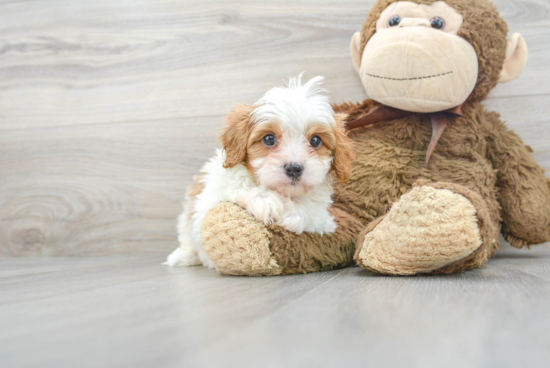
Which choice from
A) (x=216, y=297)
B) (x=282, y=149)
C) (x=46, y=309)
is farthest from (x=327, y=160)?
(x=46, y=309)

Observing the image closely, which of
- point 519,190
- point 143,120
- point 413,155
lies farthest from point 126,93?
point 519,190

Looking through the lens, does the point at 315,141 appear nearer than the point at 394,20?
Yes

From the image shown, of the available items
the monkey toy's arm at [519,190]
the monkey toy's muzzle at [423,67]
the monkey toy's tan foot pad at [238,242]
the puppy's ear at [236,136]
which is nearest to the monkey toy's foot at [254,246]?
the monkey toy's tan foot pad at [238,242]

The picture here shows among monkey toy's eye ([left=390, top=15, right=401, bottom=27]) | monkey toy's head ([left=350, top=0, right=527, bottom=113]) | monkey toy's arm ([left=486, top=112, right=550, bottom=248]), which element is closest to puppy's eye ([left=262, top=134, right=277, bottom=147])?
monkey toy's head ([left=350, top=0, right=527, bottom=113])

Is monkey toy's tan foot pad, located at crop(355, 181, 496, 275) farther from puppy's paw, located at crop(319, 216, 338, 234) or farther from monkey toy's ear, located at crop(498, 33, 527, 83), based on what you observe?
monkey toy's ear, located at crop(498, 33, 527, 83)

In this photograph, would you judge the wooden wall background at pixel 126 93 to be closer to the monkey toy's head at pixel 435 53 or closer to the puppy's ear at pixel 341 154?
the monkey toy's head at pixel 435 53

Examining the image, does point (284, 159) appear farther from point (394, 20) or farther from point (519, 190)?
point (519, 190)

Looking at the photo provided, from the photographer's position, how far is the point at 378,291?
0.75 metres

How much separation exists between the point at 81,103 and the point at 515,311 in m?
1.55

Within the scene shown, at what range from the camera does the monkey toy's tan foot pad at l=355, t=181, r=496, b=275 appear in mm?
819

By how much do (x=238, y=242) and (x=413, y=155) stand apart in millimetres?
551

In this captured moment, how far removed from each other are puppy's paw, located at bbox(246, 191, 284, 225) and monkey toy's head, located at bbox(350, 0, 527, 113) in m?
0.43

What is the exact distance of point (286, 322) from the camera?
1.90ft

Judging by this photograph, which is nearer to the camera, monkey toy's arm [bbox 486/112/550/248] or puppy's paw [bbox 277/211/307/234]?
puppy's paw [bbox 277/211/307/234]
